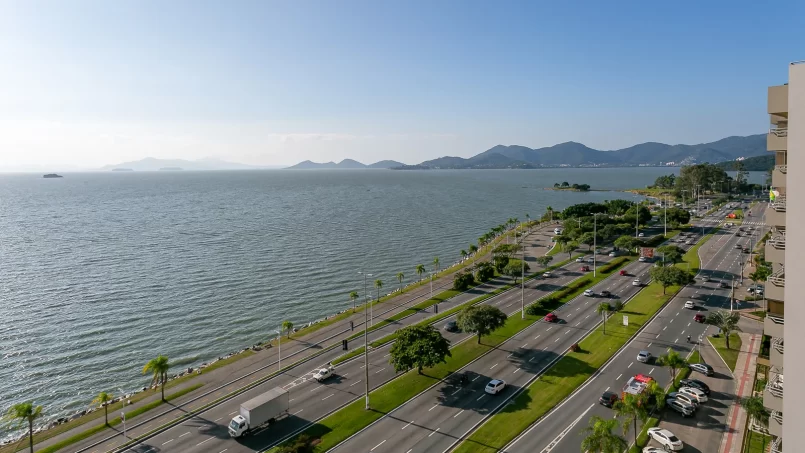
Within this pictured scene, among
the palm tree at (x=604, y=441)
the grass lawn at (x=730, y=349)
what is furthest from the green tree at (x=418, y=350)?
the grass lawn at (x=730, y=349)

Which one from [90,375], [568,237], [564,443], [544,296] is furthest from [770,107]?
[568,237]

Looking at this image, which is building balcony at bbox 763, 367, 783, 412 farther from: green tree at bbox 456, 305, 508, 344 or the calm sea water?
the calm sea water

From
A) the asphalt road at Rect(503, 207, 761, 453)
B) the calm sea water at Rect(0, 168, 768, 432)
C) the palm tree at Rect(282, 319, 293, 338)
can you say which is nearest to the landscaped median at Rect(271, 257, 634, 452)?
the asphalt road at Rect(503, 207, 761, 453)

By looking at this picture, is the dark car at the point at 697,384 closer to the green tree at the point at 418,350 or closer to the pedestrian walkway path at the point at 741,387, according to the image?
the pedestrian walkway path at the point at 741,387

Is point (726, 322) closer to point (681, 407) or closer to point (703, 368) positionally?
point (703, 368)

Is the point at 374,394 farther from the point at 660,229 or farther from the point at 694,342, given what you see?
the point at 660,229

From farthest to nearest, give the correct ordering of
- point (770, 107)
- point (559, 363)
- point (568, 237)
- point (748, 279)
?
point (568, 237) < point (748, 279) < point (559, 363) < point (770, 107)
